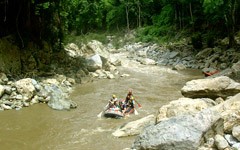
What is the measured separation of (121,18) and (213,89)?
118ft

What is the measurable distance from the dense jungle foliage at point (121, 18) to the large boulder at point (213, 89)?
30.6ft

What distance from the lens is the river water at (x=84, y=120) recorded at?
9125 millimetres

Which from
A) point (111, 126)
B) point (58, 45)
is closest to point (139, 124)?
point (111, 126)

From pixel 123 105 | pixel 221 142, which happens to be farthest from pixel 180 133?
pixel 123 105

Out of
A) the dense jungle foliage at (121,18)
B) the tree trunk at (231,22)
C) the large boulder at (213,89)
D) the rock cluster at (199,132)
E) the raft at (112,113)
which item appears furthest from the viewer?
the tree trunk at (231,22)

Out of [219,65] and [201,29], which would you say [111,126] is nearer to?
[219,65]

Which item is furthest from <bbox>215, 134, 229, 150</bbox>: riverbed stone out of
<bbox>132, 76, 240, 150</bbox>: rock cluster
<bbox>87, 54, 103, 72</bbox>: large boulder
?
<bbox>87, 54, 103, 72</bbox>: large boulder

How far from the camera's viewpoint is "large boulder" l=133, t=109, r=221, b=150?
19.5ft

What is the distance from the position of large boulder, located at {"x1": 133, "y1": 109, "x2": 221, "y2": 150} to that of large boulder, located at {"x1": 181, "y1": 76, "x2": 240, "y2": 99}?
3682 millimetres

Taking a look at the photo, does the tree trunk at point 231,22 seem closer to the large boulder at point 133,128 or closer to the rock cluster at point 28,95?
the rock cluster at point 28,95

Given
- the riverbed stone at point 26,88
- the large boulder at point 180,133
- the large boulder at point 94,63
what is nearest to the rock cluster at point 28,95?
the riverbed stone at point 26,88

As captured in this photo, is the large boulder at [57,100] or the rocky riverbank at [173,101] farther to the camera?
the large boulder at [57,100]

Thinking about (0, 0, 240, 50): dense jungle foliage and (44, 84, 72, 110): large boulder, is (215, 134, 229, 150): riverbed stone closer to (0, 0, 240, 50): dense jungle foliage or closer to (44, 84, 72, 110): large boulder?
(44, 84, 72, 110): large boulder

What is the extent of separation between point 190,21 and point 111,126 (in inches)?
917
